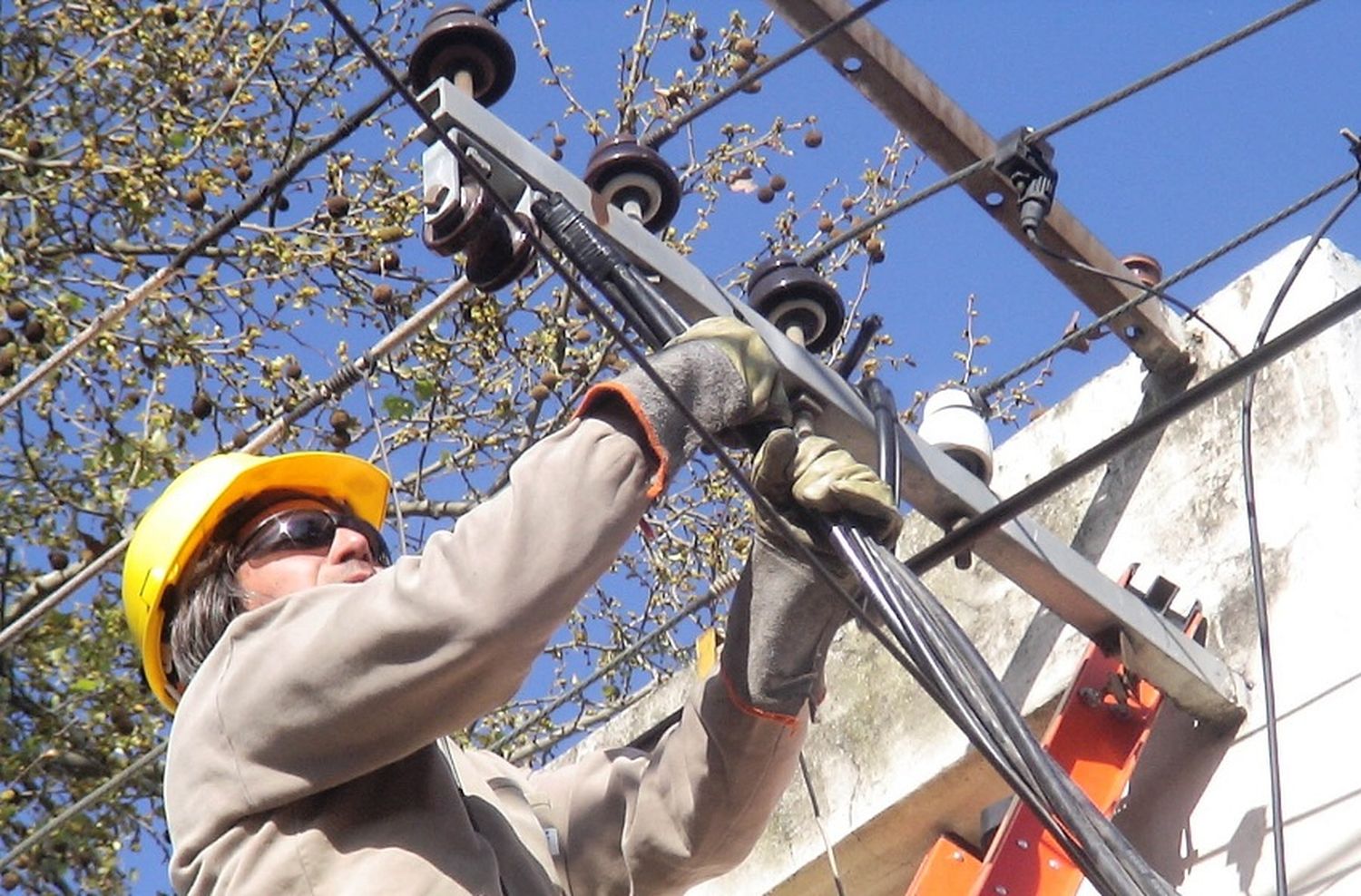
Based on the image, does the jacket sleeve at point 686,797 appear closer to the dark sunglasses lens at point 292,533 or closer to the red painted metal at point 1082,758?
the dark sunglasses lens at point 292,533

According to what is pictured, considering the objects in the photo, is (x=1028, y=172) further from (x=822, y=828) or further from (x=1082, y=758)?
A: (x=822, y=828)

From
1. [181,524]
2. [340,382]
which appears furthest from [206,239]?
[181,524]

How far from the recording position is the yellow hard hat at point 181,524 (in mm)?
3910

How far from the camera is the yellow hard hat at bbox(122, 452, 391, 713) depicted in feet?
12.8

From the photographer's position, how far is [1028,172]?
199 inches

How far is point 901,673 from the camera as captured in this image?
5309mm

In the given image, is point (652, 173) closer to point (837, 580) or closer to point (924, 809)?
point (837, 580)

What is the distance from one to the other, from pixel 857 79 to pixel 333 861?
7.81 feet

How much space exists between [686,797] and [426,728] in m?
0.53

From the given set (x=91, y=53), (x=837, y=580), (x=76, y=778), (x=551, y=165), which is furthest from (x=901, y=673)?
(x=91, y=53)

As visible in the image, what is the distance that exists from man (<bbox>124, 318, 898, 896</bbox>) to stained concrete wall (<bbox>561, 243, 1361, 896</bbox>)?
0.86 m

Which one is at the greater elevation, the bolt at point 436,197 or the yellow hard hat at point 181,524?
the bolt at point 436,197

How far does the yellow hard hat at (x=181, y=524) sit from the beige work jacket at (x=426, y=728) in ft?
1.38

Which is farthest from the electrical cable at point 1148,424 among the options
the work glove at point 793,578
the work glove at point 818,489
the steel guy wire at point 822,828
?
the steel guy wire at point 822,828
